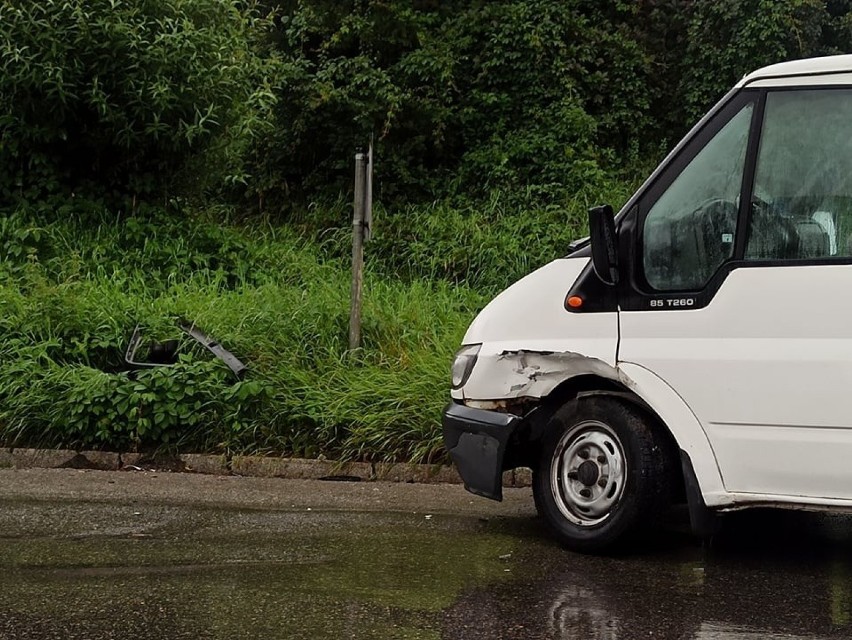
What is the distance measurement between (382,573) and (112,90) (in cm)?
903

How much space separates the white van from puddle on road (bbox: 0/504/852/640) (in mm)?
367

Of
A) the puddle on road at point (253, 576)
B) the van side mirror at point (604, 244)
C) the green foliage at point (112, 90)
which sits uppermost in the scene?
the green foliage at point (112, 90)

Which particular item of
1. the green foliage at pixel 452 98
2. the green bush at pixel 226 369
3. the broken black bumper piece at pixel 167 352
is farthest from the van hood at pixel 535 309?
the green foliage at pixel 452 98

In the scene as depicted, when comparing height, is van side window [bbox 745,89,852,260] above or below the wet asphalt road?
above

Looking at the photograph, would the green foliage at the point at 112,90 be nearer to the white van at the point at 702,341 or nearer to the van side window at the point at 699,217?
the white van at the point at 702,341

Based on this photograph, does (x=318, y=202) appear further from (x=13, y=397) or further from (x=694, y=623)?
(x=694, y=623)

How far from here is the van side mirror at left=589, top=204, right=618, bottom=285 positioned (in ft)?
17.4

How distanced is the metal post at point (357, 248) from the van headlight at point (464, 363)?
3144 millimetres

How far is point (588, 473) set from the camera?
18.0 feet

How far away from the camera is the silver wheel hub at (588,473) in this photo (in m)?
5.39

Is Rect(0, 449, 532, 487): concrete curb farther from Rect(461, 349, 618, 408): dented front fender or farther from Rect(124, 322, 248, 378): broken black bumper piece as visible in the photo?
Rect(461, 349, 618, 408): dented front fender

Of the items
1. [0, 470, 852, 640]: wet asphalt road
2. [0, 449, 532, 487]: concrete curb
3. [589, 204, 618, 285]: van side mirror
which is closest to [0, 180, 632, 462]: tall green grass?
[0, 449, 532, 487]: concrete curb

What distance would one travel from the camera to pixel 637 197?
17.9 ft

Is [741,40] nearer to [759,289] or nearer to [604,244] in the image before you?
[604,244]
